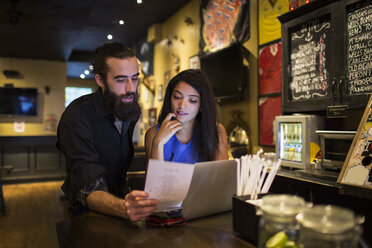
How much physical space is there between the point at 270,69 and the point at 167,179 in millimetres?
2856

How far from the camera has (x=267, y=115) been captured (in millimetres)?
3578

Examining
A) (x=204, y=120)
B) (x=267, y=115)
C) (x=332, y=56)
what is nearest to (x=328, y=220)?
(x=204, y=120)

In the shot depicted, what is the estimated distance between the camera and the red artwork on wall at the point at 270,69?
338 cm

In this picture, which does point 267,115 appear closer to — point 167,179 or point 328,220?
point 167,179

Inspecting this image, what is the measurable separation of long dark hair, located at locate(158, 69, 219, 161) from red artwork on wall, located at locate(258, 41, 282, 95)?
1662 mm

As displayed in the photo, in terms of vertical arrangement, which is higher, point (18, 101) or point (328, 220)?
point (18, 101)

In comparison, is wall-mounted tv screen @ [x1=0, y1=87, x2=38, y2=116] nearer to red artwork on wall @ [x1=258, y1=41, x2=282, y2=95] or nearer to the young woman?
red artwork on wall @ [x1=258, y1=41, x2=282, y2=95]

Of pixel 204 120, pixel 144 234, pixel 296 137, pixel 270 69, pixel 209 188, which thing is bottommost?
pixel 144 234

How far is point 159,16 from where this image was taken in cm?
645

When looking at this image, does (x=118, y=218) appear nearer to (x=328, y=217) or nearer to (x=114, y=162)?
(x=114, y=162)

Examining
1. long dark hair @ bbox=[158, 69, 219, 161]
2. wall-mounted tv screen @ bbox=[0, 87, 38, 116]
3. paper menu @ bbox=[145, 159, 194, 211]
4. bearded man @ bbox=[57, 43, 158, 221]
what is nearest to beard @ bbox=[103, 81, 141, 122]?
bearded man @ bbox=[57, 43, 158, 221]

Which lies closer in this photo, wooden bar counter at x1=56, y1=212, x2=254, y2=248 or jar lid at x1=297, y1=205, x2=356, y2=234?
jar lid at x1=297, y1=205, x2=356, y2=234

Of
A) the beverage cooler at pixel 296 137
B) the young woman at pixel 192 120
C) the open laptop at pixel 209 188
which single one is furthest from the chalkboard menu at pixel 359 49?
the open laptop at pixel 209 188

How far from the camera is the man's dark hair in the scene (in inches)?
63.7
